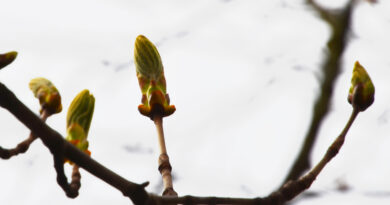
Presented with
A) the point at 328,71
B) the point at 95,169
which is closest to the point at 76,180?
the point at 95,169

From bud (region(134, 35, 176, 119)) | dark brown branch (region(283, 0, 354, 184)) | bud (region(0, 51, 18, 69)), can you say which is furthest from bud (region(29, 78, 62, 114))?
dark brown branch (region(283, 0, 354, 184))

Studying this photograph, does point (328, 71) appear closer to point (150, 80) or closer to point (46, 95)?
point (150, 80)

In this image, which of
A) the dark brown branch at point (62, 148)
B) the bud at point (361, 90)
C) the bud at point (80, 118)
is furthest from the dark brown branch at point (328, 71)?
the dark brown branch at point (62, 148)

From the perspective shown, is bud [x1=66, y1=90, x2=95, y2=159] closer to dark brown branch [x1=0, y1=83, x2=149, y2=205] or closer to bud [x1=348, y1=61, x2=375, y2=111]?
dark brown branch [x1=0, y1=83, x2=149, y2=205]

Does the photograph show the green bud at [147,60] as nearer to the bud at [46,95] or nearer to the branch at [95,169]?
the bud at [46,95]

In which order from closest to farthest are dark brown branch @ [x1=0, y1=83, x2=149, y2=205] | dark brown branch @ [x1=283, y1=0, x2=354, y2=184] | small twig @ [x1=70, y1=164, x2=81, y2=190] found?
dark brown branch @ [x1=0, y1=83, x2=149, y2=205] < small twig @ [x1=70, y1=164, x2=81, y2=190] < dark brown branch @ [x1=283, y1=0, x2=354, y2=184]

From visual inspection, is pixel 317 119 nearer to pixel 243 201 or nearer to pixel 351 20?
pixel 351 20

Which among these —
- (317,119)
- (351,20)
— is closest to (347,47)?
(351,20)
